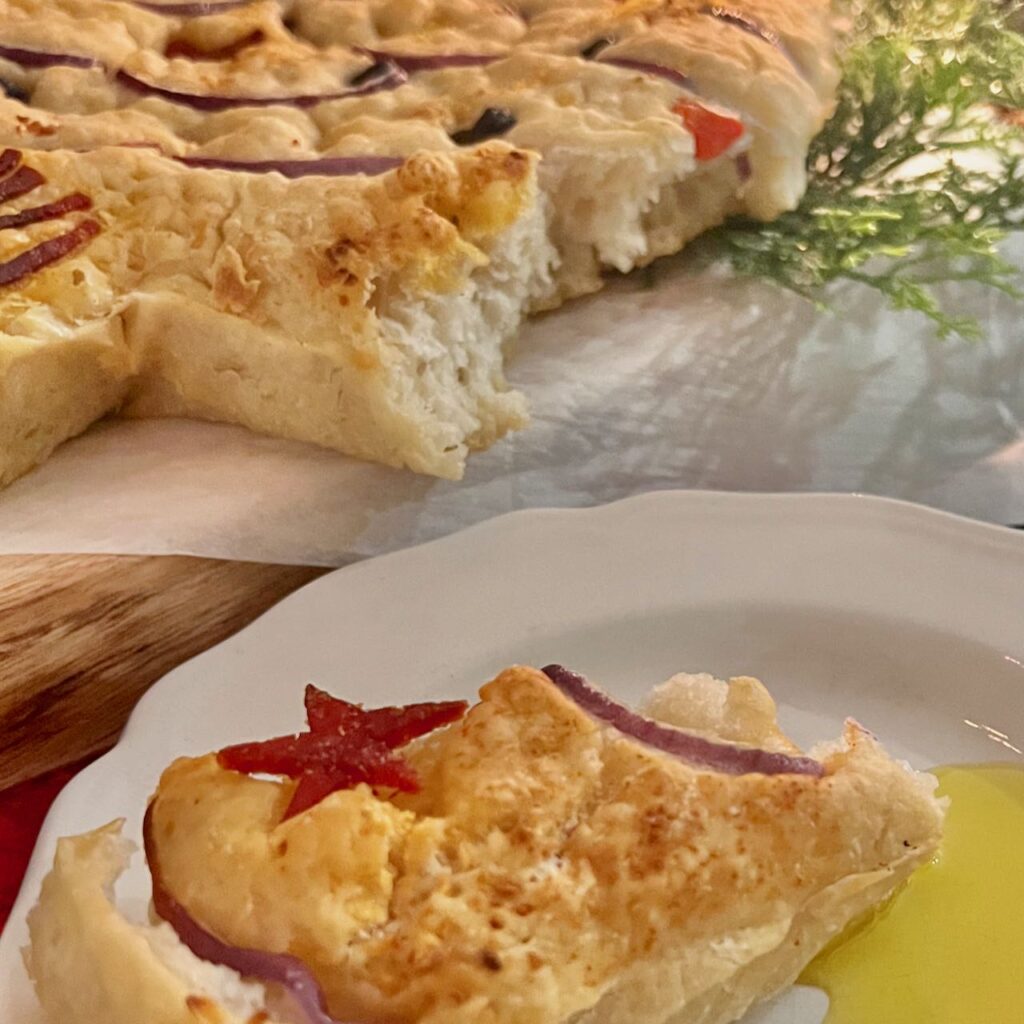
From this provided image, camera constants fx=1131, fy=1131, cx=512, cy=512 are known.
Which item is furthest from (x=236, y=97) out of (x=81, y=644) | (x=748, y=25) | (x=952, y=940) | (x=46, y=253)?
(x=952, y=940)

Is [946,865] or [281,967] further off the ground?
[281,967]

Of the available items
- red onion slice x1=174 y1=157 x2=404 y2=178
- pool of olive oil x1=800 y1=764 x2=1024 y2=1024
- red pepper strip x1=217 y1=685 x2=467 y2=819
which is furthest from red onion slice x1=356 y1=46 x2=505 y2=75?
pool of olive oil x1=800 y1=764 x2=1024 y2=1024

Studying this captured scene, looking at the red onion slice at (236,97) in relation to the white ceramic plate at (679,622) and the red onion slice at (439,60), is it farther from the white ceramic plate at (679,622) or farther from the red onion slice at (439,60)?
the white ceramic plate at (679,622)

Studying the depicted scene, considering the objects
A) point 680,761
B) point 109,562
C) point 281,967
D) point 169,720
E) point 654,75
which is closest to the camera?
point 281,967

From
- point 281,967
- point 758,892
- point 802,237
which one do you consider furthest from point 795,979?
point 802,237

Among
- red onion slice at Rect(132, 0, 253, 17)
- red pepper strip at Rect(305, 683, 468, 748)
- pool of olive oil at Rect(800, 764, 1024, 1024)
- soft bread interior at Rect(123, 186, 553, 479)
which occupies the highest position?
red onion slice at Rect(132, 0, 253, 17)

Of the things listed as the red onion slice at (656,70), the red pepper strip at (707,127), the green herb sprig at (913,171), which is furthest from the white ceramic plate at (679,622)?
the red onion slice at (656,70)

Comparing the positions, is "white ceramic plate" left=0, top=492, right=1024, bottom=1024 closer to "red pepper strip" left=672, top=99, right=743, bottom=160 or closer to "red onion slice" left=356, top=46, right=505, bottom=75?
"red pepper strip" left=672, top=99, right=743, bottom=160

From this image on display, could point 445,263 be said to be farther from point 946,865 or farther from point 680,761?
point 946,865
